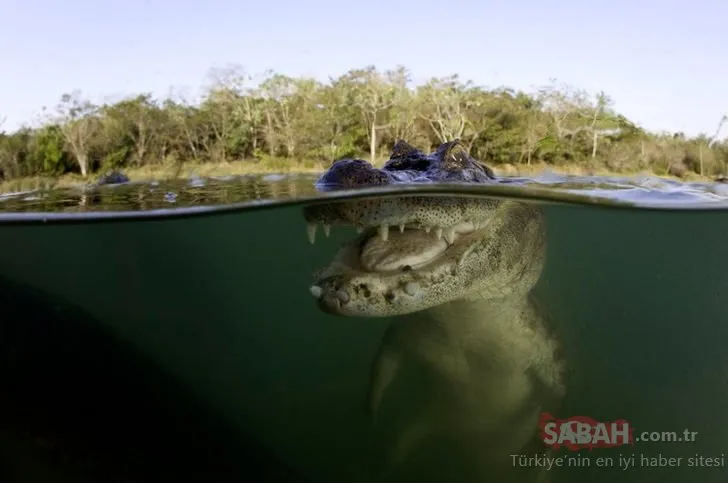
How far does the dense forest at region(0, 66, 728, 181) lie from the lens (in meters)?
11.5

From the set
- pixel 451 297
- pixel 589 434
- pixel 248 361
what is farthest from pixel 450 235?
pixel 248 361

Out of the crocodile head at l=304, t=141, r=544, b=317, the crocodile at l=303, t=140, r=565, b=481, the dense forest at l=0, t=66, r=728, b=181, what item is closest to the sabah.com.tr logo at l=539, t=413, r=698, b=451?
the crocodile at l=303, t=140, r=565, b=481

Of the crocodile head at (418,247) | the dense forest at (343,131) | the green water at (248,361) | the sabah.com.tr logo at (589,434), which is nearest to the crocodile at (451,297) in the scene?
the crocodile head at (418,247)

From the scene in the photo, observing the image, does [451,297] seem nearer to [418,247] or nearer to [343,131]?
[418,247]

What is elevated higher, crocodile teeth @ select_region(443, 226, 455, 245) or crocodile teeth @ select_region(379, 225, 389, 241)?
crocodile teeth @ select_region(379, 225, 389, 241)

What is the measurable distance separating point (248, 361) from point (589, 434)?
11384mm

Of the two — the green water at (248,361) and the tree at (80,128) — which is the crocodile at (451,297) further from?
the tree at (80,128)

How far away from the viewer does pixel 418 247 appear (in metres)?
3.90

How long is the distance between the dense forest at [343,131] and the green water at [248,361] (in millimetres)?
1989

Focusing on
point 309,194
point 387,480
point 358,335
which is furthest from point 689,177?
point 387,480

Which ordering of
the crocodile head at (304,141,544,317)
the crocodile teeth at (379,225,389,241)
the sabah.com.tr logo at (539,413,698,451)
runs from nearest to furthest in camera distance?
the crocodile head at (304,141,544,317), the crocodile teeth at (379,225,389,241), the sabah.com.tr logo at (539,413,698,451)

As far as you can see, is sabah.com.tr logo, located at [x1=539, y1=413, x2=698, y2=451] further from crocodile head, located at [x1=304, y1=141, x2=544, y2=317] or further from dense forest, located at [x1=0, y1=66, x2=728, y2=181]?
dense forest, located at [x1=0, y1=66, x2=728, y2=181]

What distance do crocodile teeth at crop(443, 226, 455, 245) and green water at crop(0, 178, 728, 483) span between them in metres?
2.32

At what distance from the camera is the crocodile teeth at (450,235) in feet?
Answer: 13.1
